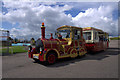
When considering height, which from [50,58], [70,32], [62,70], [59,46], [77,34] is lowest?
[62,70]

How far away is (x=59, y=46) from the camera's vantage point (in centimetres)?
677

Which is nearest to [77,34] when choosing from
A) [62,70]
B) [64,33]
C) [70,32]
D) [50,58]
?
[70,32]

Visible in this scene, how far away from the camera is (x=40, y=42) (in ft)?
20.3

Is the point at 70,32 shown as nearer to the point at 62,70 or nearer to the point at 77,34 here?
the point at 77,34

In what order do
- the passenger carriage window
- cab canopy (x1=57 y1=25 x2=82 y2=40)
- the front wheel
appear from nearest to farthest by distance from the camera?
the front wheel → cab canopy (x1=57 y1=25 x2=82 y2=40) → the passenger carriage window

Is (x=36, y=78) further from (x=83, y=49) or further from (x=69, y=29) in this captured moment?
(x=83, y=49)

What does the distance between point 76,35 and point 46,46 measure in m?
3.01

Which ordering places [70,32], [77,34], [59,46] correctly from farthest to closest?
[77,34] < [70,32] < [59,46]

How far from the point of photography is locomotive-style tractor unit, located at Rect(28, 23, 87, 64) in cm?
590

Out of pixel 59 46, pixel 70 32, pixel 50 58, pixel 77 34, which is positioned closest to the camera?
pixel 50 58

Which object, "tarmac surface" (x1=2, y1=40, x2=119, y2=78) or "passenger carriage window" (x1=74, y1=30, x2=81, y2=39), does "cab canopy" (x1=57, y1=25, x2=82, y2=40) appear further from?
"tarmac surface" (x1=2, y1=40, x2=119, y2=78)

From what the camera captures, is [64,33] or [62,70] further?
[64,33]

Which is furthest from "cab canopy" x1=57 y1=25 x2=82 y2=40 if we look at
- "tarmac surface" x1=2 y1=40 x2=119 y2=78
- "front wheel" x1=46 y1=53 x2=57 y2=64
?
"tarmac surface" x1=2 y1=40 x2=119 y2=78

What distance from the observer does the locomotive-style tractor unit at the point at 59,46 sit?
5.90 m
